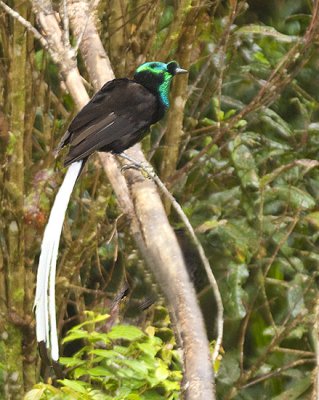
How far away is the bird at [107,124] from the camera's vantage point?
2.38 metres

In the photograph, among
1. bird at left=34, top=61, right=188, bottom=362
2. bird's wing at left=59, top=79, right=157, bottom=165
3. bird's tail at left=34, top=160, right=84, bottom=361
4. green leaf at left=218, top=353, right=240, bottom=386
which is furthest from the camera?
green leaf at left=218, top=353, right=240, bottom=386

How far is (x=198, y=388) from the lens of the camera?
1689 millimetres

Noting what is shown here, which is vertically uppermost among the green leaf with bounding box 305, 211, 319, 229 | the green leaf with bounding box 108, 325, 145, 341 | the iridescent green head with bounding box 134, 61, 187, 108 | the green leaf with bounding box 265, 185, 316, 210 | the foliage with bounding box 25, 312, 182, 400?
the iridescent green head with bounding box 134, 61, 187, 108

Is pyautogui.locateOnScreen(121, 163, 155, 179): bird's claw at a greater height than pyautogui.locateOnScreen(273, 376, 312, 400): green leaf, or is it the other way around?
pyautogui.locateOnScreen(121, 163, 155, 179): bird's claw

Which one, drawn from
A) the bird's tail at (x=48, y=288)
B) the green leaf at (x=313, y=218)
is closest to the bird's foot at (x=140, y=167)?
the bird's tail at (x=48, y=288)

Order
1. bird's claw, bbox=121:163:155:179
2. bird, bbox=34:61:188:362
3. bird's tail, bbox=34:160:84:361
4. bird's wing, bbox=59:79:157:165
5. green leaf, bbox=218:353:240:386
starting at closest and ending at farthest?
1. bird's tail, bbox=34:160:84:361
2. bird, bbox=34:61:188:362
3. bird's claw, bbox=121:163:155:179
4. bird's wing, bbox=59:79:157:165
5. green leaf, bbox=218:353:240:386

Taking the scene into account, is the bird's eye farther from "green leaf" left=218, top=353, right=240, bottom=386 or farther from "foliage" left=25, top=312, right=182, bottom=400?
"green leaf" left=218, top=353, right=240, bottom=386

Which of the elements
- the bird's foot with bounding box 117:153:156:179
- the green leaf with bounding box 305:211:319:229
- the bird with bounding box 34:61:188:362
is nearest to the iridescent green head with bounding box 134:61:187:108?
the bird with bounding box 34:61:188:362

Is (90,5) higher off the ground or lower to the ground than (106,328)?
higher

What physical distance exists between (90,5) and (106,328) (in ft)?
4.39

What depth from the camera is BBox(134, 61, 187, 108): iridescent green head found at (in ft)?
9.62

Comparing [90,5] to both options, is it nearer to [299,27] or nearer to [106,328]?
[106,328]

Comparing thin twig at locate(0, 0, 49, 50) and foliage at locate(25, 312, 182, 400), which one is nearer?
thin twig at locate(0, 0, 49, 50)

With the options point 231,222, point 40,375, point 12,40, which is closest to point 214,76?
point 231,222
